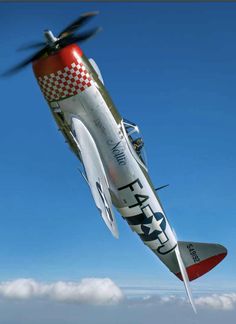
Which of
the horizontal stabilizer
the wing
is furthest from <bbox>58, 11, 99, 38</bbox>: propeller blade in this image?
the horizontal stabilizer

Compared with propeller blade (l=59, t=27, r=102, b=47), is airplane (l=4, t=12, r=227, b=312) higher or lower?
lower

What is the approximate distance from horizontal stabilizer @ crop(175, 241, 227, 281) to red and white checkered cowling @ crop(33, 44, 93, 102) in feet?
20.9

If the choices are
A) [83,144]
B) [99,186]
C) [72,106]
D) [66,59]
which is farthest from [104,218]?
[66,59]

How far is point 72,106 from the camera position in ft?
30.0

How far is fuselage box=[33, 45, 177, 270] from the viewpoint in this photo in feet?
28.7

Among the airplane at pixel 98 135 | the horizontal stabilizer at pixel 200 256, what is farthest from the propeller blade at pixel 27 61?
the horizontal stabilizer at pixel 200 256

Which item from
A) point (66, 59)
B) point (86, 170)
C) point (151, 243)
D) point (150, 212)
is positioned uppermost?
point (66, 59)

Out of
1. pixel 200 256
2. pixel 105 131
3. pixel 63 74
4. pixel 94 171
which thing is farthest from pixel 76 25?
pixel 200 256

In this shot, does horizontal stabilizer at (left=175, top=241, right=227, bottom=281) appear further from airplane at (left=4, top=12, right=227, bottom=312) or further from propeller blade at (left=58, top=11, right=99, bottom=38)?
propeller blade at (left=58, top=11, right=99, bottom=38)

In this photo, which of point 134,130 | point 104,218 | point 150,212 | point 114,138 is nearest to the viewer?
point 104,218

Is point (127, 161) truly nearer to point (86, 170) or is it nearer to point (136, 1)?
point (86, 170)

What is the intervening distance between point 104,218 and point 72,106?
281 cm

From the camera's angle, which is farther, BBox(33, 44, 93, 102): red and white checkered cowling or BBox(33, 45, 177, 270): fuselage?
BBox(33, 45, 177, 270): fuselage

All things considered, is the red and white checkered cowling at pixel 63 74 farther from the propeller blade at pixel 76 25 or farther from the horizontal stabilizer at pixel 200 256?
the horizontal stabilizer at pixel 200 256
